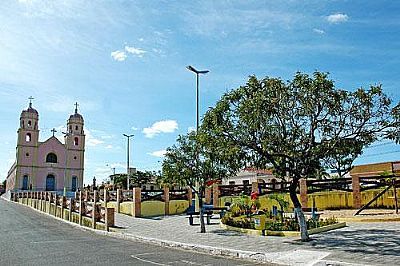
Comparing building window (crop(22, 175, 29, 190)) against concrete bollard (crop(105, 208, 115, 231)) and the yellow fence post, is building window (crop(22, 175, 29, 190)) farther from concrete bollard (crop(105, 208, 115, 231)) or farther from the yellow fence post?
the yellow fence post

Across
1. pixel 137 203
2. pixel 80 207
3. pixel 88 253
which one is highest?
pixel 137 203

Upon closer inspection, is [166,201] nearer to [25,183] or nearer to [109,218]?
[109,218]

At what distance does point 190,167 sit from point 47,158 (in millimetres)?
72187

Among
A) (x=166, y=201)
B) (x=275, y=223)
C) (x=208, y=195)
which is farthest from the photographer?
(x=208, y=195)

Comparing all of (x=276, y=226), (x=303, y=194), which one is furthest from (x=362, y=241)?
(x=303, y=194)

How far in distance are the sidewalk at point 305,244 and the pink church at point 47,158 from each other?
2632 inches

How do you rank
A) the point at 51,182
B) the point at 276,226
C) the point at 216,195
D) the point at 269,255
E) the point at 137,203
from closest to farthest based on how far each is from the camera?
the point at 269,255, the point at 276,226, the point at 137,203, the point at 216,195, the point at 51,182

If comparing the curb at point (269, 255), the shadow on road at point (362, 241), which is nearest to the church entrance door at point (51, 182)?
the curb at point (269, 255)

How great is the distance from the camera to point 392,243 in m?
11.6

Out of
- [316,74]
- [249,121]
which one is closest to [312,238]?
[249,121]

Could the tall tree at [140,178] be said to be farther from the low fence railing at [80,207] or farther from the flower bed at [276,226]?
the flower bed at [276,226]

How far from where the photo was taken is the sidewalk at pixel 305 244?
10.0m

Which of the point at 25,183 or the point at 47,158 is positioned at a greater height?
the point at 47,158

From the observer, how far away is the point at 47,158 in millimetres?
82750
